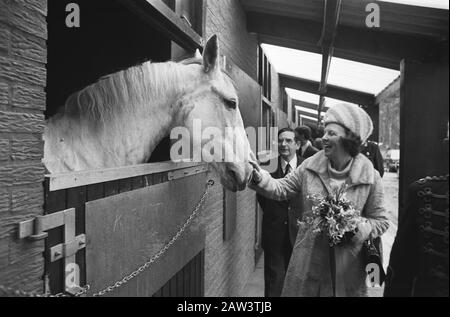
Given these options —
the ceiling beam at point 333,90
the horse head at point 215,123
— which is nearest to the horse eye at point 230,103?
the horse head at point 215,123

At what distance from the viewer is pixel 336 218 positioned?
167cm

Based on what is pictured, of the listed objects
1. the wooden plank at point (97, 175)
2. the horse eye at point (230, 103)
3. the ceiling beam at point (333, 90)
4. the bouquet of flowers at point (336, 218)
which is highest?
the ceiling beam at point (333, 90)

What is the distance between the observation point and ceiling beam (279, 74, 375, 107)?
948 cm

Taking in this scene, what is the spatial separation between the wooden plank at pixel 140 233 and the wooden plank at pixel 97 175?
0.10 metres

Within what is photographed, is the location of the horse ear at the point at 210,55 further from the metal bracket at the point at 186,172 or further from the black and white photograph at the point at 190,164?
the metal bracket at the point at 186,172

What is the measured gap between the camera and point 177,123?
2582 millimetres

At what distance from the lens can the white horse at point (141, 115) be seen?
2.24 metres

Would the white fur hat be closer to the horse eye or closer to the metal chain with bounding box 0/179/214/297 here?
the horse eye

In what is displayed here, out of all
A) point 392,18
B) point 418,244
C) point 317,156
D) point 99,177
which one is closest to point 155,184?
point 99,177

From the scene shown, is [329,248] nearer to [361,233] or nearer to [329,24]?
[361,233]

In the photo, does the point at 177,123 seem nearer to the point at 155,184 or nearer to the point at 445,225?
the point at 155,184

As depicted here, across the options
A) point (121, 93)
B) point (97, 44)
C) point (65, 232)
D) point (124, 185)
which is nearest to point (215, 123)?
point (121, 93)

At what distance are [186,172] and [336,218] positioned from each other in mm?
1482

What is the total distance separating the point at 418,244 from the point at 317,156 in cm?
89
